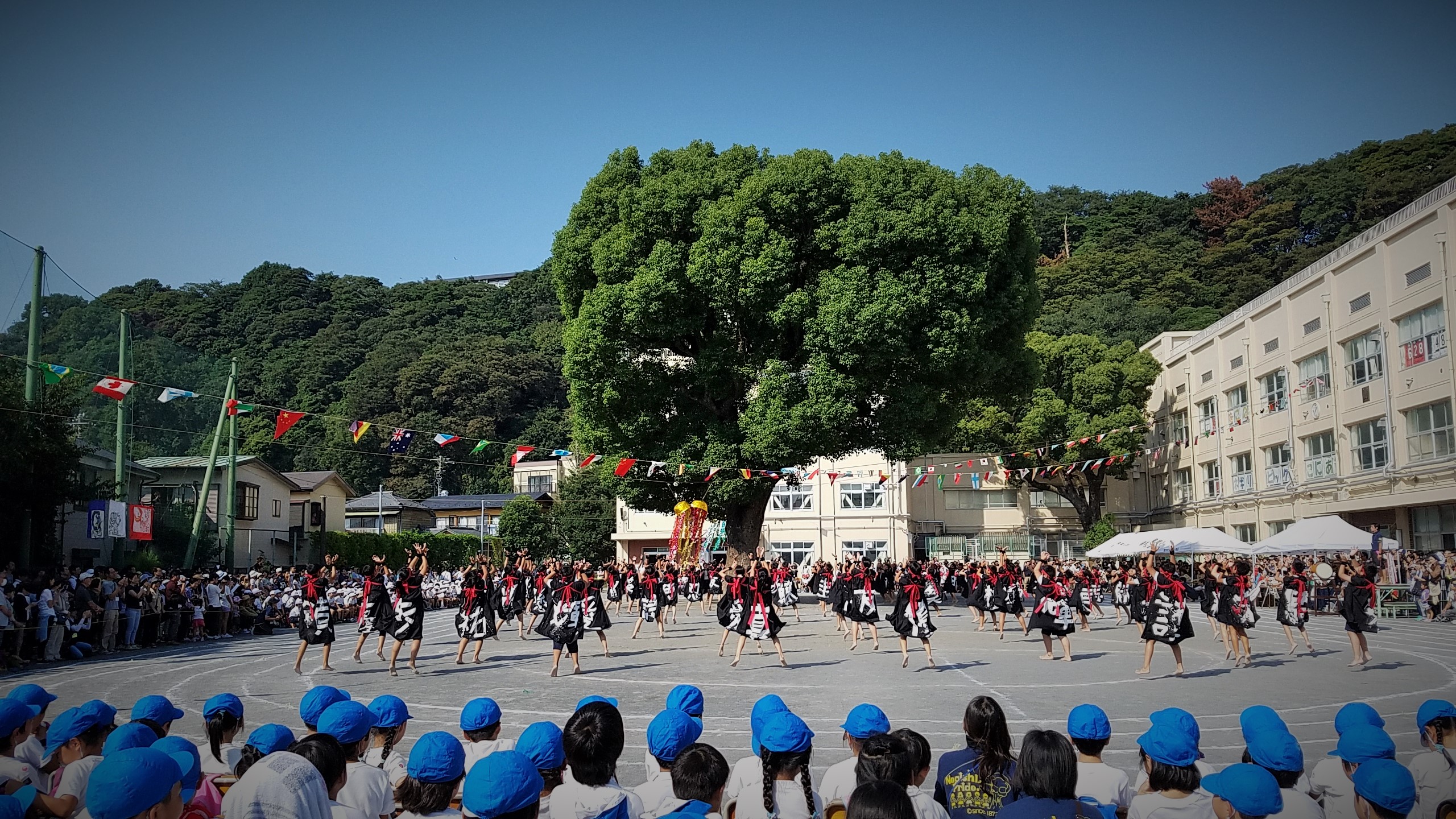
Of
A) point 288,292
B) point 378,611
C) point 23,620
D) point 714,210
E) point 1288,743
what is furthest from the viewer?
point 288,292

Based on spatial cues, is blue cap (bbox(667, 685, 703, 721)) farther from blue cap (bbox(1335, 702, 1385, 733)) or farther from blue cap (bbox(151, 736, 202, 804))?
blue cap (bbox(1335, 702, 1385, 733))

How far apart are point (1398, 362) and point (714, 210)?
72.8ft

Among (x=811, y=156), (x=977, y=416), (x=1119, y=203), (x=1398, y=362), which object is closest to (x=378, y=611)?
(x=811, y=156)

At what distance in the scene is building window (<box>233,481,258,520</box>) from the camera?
4366 centimetres

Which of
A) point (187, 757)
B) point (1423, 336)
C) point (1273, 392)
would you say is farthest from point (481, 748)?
point (1273, 392)

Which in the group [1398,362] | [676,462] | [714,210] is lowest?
[676,462]

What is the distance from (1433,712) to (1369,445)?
110ft

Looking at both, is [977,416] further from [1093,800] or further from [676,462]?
[1093,800]

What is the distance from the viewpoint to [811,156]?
98.9 feet

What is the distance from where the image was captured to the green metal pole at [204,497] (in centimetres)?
2973

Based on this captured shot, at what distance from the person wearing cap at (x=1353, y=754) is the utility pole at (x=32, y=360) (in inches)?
977

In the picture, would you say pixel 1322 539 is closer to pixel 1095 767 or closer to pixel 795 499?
pixel 795 499

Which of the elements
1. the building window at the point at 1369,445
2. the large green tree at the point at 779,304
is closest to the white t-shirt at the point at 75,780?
the large green tree at the point at 779,304

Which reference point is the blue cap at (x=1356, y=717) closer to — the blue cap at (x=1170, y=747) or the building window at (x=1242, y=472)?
the blue cap at (x=1170, y=747)
